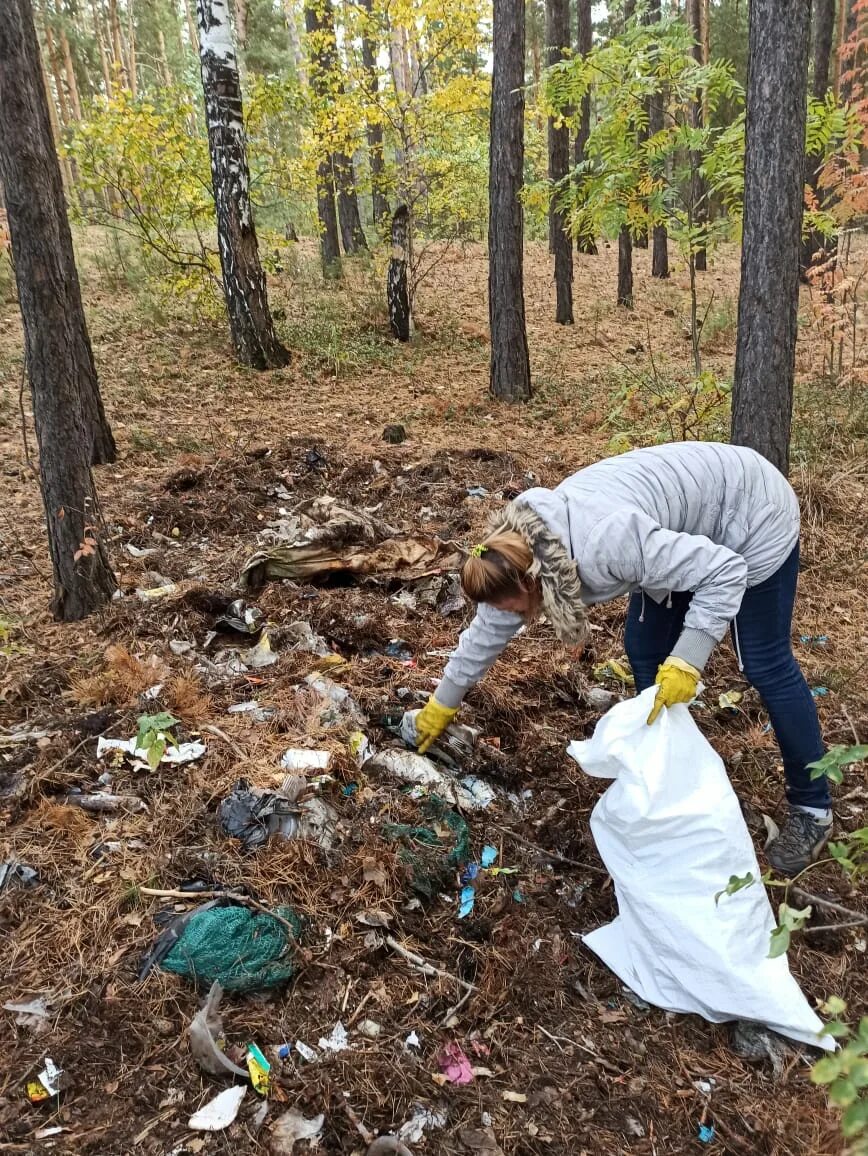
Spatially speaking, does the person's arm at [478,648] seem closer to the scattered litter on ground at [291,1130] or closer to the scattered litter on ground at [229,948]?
the scattered litter on ground at [229,948]

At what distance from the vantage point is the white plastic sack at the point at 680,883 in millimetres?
1979

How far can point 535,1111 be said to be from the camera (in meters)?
1.87

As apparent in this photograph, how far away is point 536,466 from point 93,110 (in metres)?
6.35

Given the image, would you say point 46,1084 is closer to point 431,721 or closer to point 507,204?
point 431,721

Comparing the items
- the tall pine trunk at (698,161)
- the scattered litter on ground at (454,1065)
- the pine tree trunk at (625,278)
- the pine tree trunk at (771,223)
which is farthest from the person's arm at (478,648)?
the pine tree trunk at (625,278)

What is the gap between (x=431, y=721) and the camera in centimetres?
274

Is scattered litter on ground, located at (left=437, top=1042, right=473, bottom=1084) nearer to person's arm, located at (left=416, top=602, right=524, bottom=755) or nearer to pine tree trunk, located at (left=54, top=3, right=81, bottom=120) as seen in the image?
person's arm, located at (left=416, top=602, right=524, bottom=755)

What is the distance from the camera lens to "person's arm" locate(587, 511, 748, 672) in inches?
80.8

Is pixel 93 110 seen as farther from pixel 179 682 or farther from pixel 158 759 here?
pixel 158 759

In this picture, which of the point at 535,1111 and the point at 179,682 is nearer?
the point at 535,1111

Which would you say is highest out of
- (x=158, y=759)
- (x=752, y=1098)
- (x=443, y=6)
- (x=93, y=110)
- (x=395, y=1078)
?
(x=443, y=6)

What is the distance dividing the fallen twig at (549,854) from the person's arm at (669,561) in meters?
1.00

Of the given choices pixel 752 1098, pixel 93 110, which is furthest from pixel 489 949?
pixel 93 110

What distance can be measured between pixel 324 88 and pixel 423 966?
1182 cm
